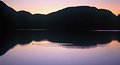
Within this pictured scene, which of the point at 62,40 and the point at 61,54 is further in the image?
the point at 62,40

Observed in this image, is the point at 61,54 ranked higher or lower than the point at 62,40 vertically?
lower

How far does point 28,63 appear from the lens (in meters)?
11.1

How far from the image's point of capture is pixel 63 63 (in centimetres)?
1112

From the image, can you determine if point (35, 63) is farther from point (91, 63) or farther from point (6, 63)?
point (91, 63)

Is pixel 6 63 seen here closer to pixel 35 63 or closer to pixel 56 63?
pixel 35 63

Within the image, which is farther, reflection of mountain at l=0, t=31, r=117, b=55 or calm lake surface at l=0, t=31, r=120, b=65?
reflection of mountain at l=0, t=31, r=117, b=55

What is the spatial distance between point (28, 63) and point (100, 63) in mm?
5298

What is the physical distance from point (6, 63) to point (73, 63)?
16.2 ft

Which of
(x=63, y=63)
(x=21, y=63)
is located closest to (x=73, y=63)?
(x=63, y=63)

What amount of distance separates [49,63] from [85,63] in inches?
105

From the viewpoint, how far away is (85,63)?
36.7ft

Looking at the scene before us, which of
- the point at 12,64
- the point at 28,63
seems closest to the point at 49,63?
the point at 28,63

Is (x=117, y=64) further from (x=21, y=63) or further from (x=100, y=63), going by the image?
(x=21, y=63)

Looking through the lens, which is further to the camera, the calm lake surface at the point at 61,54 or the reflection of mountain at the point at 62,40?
the reflection of mountain at the point at 62,40
